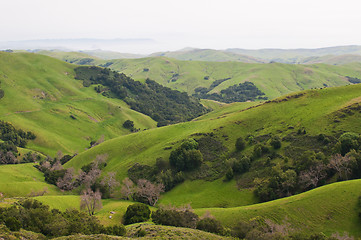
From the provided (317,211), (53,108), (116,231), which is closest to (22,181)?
(116,231)

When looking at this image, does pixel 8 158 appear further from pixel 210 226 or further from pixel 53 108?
pixel 210 226

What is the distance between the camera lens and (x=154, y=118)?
175 metres

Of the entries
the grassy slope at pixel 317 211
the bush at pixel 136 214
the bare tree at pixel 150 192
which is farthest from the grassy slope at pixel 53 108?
the grassy slope at pixel 317 211

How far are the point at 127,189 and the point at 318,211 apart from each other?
139ft

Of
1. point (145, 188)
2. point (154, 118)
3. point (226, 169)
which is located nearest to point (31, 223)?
point (145, 188)

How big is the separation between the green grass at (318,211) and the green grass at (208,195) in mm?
8614

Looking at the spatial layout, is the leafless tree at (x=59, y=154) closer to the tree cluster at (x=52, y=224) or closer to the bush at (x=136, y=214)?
the bush at (x=136, y=214)

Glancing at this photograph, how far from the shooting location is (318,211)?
3719cm

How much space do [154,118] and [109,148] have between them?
303ft

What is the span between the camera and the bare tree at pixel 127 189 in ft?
192

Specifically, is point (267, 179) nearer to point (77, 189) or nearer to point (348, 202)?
point (348, 202)

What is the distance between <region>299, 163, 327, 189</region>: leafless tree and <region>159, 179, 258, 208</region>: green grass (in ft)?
34.1

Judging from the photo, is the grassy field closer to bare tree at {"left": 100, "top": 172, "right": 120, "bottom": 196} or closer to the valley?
the valley

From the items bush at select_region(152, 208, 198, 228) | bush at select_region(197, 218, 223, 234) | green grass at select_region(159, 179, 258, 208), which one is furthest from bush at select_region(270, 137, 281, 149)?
bush at select_region(152, 208, 198, 228)
